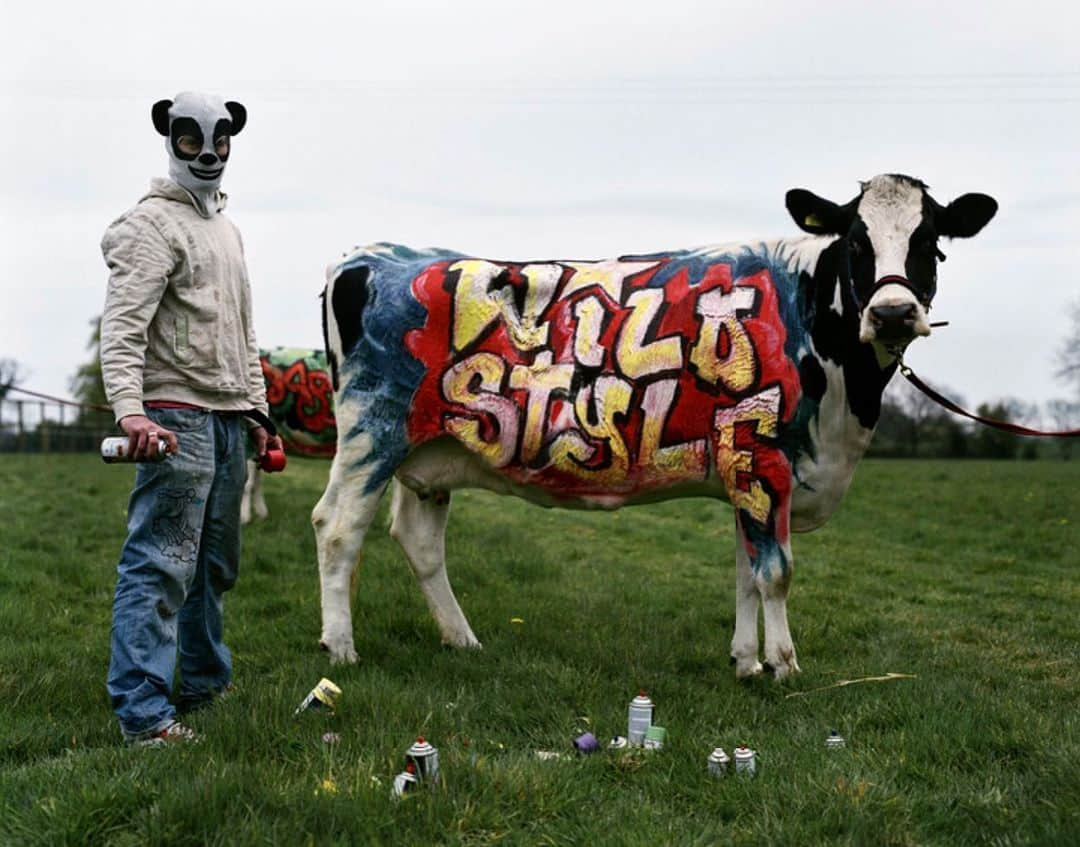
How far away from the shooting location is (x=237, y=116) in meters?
4.32

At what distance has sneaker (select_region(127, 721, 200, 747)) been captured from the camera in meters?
3.54

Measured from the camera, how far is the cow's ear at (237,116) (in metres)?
4.30

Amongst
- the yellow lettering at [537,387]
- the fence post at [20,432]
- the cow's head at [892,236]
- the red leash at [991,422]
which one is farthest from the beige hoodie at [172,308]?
the fence post at [20,432]

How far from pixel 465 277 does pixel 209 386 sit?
1652mm

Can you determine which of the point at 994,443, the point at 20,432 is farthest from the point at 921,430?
the point at 20,432

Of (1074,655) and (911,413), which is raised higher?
(911,413)

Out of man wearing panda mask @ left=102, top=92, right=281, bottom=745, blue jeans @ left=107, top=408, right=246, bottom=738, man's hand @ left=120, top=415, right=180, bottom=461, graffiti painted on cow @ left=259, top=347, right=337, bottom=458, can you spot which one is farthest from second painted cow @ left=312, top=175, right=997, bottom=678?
graffiti painted on cow @ left=259, top=347, right=337, bottom=458

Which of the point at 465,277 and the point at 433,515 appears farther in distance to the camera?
the point at 433,515

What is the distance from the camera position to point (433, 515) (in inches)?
226

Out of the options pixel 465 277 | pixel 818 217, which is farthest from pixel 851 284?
pixel 465 277

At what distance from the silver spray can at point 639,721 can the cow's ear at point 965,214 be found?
8.66ft

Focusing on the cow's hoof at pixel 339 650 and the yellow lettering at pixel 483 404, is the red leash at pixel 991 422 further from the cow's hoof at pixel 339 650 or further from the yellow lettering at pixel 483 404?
the cow's hoof at pixel 339 650

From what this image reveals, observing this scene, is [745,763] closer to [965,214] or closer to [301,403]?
[965,214]

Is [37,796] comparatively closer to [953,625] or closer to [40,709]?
[40,709]
